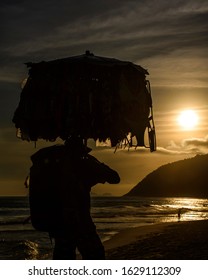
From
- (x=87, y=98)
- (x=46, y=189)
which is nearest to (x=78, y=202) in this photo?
(x=46, y=189)

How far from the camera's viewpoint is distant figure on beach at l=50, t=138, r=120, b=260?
4668mm

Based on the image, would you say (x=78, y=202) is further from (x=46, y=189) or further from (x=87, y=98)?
(x=87, y=98)

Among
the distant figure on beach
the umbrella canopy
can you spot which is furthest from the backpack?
the umbrella canopy

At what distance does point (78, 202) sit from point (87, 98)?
4.79 feet

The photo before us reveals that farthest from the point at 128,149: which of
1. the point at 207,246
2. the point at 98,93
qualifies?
the point at 207,246

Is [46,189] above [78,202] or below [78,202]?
above

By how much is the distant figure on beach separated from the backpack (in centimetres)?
5

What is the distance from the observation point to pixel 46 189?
476 cm

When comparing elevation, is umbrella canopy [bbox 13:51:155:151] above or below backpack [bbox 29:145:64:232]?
above

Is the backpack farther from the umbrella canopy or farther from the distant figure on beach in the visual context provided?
the umbrella canopy

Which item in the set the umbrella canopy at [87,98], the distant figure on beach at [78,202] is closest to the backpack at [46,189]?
the distant figure on beach at [78,202]

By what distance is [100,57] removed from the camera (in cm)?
581

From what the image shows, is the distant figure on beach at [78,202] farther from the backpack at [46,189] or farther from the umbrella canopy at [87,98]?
the umbrella canopy at [87,98]
